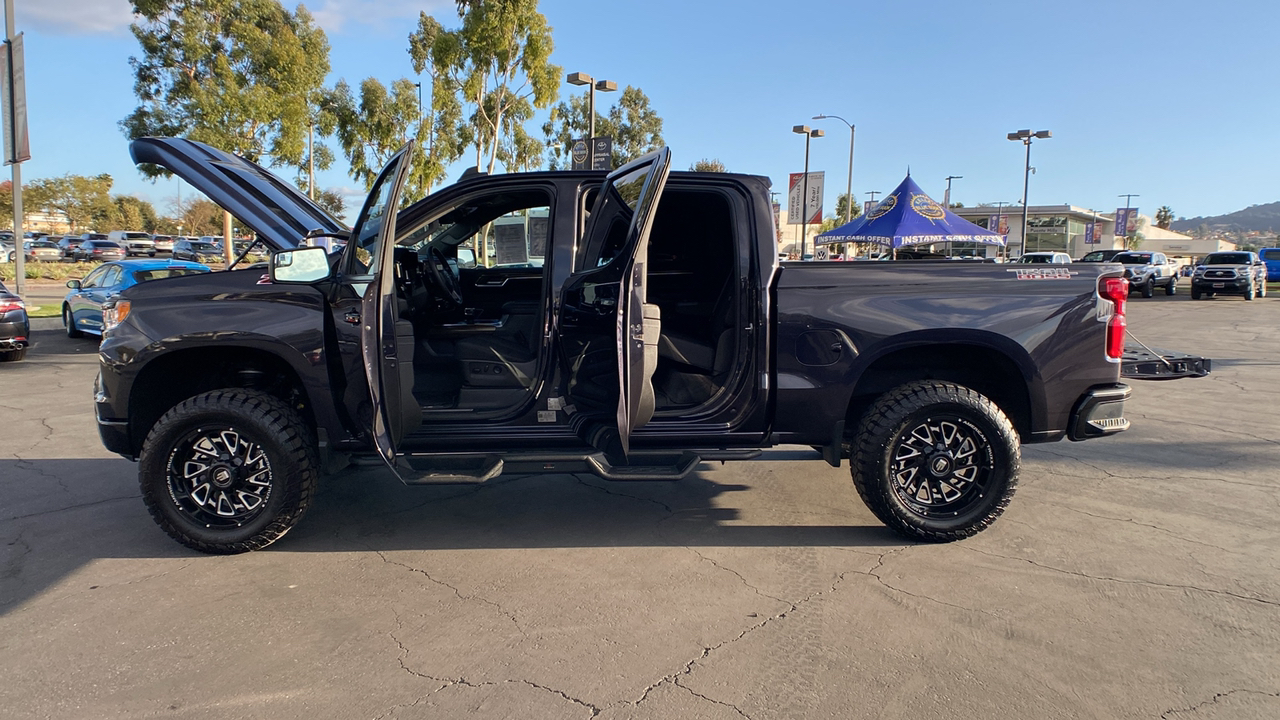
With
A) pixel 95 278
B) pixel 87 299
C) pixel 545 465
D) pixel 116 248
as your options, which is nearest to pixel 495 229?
pixel 545 465

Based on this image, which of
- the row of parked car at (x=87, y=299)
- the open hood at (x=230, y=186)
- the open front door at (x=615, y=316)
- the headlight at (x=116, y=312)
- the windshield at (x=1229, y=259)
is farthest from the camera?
the windshield at (x=1229, y=259)

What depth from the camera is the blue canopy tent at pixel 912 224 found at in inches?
682

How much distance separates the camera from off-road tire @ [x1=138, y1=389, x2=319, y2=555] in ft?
12.8

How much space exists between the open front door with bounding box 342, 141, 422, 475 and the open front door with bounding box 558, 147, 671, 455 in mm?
829

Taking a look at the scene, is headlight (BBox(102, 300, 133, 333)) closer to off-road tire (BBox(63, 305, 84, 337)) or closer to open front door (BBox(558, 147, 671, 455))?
open front door (BBox(558, 147, 671, 455))

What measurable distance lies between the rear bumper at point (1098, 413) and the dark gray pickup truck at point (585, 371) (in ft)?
0.04

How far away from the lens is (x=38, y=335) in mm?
13766

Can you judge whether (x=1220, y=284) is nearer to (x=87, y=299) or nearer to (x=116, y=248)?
(x=87, y=299)

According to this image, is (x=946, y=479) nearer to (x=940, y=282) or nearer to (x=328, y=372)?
(x=940, y=282)

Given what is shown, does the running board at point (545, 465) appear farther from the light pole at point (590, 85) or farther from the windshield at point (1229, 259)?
the windshield at point (1229, 259)

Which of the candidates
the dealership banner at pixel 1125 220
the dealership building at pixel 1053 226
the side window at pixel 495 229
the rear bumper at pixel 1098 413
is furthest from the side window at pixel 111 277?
the dealership banner at pixel 1125 220

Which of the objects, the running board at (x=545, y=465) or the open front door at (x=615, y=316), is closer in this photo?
A: the open front door at (x=615, y=316)

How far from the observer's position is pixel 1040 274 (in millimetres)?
4125

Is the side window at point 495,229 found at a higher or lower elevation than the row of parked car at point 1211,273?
lower
